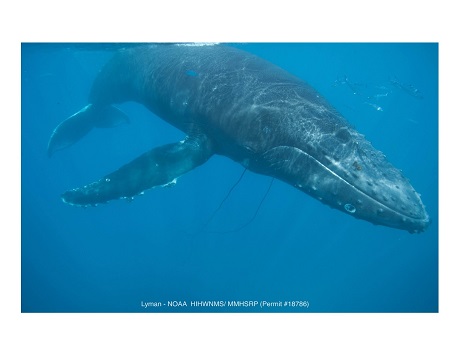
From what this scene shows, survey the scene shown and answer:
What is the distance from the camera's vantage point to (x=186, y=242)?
29078 millimetres

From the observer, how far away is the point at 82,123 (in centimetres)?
1827

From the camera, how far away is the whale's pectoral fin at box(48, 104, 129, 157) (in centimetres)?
1798

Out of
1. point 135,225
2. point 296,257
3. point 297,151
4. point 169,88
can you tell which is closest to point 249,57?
point 169,88

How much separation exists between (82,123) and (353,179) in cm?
1671

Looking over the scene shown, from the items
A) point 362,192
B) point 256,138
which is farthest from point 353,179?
point 256,138

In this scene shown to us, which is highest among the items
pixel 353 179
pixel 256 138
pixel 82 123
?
pixel 82 123

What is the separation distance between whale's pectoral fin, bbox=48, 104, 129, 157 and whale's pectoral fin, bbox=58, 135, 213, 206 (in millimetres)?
10742

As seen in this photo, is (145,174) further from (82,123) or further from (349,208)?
(82,123)

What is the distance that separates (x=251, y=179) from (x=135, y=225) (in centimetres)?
1344

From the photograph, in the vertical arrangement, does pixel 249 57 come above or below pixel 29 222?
above

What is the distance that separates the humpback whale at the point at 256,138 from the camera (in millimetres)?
5902

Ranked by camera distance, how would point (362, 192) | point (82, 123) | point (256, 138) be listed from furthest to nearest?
1. point (82, 123)
2. point (256, 138)
3. point (362, 192)

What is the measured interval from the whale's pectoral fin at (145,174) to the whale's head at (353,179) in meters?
2.36
